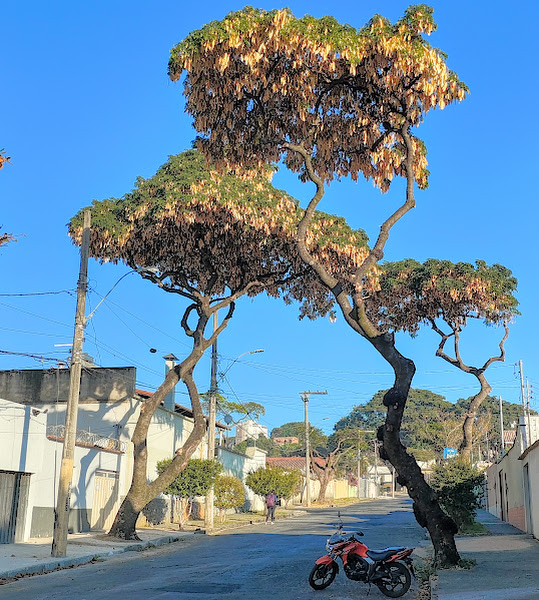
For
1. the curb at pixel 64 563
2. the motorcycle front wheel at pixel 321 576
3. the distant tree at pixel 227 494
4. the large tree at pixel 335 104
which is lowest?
the curb at pixel 64 563

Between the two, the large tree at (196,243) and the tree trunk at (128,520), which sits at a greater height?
the large tree at (196,243)

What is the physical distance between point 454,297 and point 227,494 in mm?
15912

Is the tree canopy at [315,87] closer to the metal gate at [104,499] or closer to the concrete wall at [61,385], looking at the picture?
the metal gate at [104,499]

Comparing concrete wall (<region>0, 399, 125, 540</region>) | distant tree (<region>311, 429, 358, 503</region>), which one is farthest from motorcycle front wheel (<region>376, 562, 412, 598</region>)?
distant tree (<region>311, 429, 358, 503</region>)

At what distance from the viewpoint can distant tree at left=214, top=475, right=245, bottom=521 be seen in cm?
3650

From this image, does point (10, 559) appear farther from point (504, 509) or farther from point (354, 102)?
point (504, 509)

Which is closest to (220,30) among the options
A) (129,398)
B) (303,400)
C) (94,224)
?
(94,224)

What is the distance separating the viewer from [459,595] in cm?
1106

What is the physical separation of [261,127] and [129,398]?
20.9 m

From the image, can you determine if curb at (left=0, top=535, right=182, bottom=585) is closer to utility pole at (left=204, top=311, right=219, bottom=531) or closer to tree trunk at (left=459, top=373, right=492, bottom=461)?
utility pole at (left=204, top=311, right=219, bottom=531)

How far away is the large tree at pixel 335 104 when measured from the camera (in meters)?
14.2

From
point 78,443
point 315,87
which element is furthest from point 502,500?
point 315,87

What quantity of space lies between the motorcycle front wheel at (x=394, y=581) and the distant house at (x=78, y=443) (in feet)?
49.6

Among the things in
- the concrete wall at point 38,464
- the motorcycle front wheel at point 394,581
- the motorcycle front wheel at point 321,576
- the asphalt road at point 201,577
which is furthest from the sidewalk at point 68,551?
the motorcycle front wheel at point 394,581
